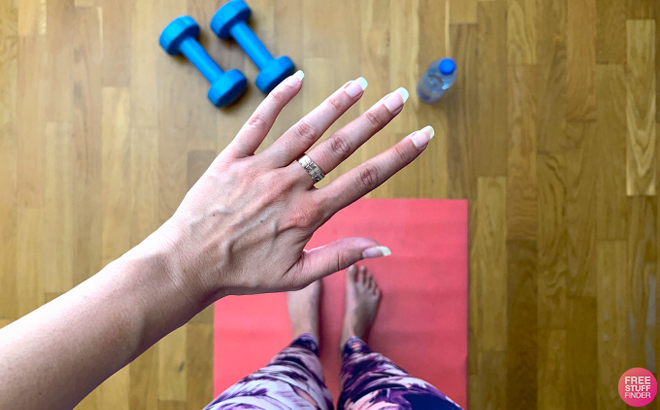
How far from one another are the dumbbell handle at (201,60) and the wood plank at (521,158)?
0.87 metres

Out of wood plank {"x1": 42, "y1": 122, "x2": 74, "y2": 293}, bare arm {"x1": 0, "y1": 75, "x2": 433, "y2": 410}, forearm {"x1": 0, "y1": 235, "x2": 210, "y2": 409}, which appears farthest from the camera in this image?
wood plank {"x1": 42, "y1": 122, "x2": 74, "y2": 293}

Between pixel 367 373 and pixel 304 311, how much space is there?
1.03ft

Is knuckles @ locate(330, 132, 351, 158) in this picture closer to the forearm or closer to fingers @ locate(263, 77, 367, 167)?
fingers @ locate(263, 77, 367, 167)

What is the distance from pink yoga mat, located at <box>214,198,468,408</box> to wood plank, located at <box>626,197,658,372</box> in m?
0.49

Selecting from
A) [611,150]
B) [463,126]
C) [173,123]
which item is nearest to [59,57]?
[173,123]

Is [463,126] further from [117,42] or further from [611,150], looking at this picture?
[117,42]

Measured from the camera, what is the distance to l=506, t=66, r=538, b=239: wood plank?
42.8 inches

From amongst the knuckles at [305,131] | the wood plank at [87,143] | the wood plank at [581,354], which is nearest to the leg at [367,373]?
the knuckles at [305,131]

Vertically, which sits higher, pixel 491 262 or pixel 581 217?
pixel 581 217

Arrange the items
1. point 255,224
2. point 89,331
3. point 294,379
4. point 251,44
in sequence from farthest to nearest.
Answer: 1. point 251,44
2. point 294,379
3. point 255,224
4. point 89,331

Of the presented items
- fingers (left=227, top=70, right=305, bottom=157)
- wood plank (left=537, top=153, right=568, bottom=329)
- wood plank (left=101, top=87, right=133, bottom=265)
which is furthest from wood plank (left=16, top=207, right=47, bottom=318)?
wood plank (left=537, top=153, right=568, bottom=329)

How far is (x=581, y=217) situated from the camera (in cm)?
109

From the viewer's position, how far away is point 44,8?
1121 millimetres

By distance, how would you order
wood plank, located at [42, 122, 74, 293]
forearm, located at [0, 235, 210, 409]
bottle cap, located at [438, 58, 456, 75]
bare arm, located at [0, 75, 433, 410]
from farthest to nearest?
wood plank, located at [42, 122, 74, 293] < bottle cap, located at [438, 58, 456, 75] < bare arm, located at [0, 75, 433, 410] < forearm, located at [0, 235, 210, 409]
